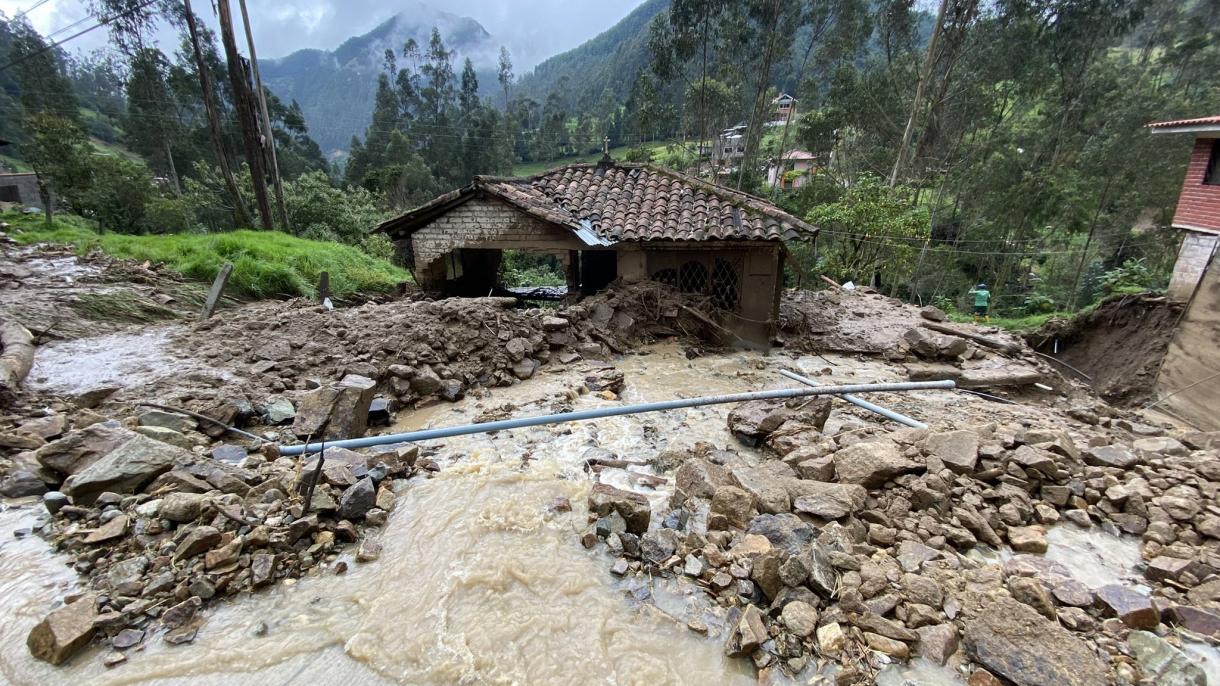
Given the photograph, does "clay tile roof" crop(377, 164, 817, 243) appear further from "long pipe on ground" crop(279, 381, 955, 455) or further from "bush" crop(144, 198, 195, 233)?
"bush" crop(144, 198, 195, 233)

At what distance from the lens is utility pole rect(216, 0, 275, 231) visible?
42.1ft

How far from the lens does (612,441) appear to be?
5.41 m

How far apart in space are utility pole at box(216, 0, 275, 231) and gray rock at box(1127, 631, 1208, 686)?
1800cm

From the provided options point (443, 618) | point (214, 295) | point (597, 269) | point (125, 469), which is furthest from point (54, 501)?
point (597, 269)

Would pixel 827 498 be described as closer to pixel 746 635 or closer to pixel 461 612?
pixel 746 635

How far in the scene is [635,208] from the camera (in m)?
10.7

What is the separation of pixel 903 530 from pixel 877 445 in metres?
0.90

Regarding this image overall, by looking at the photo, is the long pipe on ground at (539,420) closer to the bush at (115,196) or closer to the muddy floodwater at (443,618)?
the muddy floodwater at (443,618)

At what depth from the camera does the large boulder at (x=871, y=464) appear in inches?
155

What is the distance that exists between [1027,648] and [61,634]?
5.06 meters

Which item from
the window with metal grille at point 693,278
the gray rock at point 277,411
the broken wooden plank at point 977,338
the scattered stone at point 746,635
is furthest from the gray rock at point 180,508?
the broken wooden plank at point 977,338

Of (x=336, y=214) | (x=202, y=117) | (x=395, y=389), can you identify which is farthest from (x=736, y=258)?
(x=202, y=117)

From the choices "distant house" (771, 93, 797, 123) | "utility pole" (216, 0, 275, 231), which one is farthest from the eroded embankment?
"distant house" (771, 93, 797, 123)

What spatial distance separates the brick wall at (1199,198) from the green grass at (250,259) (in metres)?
21.5
